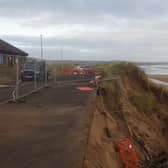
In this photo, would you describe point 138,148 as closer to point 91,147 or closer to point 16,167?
point 91,147

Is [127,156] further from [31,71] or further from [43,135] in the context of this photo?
[31,71]

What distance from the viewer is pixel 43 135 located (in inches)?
431

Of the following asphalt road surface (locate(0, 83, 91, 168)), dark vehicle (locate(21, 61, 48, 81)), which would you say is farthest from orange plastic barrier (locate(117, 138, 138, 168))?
dark vehicle (locate(21, 61, 48, 81))

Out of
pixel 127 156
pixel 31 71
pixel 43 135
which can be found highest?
pixel 31 71

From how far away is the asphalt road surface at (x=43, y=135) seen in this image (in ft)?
27.5

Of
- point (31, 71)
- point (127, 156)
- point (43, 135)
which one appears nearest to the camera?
point (43, 135)

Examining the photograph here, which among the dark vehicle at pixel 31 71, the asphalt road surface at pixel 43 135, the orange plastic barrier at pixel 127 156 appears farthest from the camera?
the dark vehicle at pixel 31 71

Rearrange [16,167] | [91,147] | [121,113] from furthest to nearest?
[121,113] → [91,147] → [16,167]

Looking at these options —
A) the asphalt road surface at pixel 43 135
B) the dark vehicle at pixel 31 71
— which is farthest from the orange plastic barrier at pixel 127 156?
the dark vehicle at pixel 31 71

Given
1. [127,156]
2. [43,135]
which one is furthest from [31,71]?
[43,135]

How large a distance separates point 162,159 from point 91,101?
4.42m

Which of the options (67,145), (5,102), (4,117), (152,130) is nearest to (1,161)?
(67,145)

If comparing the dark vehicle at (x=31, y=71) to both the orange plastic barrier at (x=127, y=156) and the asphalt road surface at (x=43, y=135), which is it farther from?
the orange plastic barrier at (x=127, y=156)

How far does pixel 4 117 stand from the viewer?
14.0 meters
